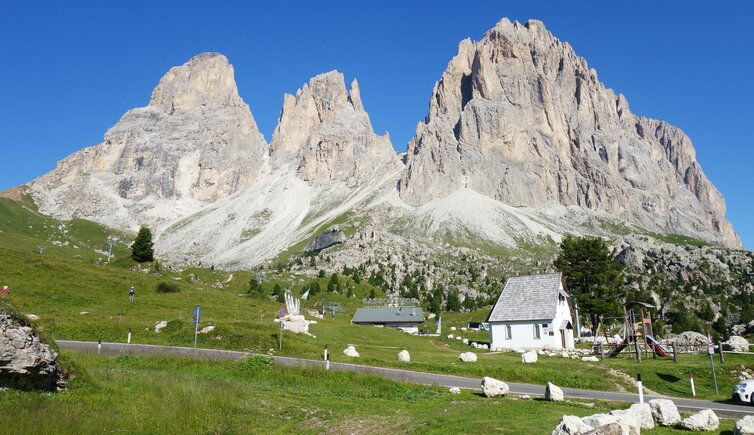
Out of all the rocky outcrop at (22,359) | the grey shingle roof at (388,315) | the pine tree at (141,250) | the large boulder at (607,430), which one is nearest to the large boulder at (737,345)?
the large boulder at (607,430)

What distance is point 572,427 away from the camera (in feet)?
41.5

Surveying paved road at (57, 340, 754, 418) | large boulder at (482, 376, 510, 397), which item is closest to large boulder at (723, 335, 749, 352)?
paved road at (57, 340, 754, 418)

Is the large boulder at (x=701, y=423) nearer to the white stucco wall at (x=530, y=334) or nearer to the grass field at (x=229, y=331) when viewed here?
the grass field at (x=229, y=331)

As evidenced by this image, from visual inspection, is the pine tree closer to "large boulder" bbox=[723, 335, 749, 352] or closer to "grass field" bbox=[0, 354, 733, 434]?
"grass field" bbox=[0, 354, 733, 434]

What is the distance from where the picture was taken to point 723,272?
17050cm

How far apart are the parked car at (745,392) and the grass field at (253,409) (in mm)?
7029

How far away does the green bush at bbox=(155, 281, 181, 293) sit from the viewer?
65.8m

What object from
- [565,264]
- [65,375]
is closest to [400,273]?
[565,264]

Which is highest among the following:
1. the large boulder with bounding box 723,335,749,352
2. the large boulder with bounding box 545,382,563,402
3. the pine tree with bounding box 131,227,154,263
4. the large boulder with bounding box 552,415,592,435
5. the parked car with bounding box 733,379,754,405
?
the pine tree with bounding box 131,227,154,263

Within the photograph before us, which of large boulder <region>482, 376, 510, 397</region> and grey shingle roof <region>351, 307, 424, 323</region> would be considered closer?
large boulder <region>482, 376, 510, 397</region>

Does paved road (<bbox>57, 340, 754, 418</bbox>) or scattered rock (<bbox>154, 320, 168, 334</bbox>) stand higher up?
scattered rock (<bbox>154, 320, 168, 334</bbox>)

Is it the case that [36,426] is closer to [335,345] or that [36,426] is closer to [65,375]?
[65,375]

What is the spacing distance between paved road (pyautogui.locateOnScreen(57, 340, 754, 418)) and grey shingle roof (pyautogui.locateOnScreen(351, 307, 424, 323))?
180ft

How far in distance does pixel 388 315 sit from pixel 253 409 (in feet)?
246
